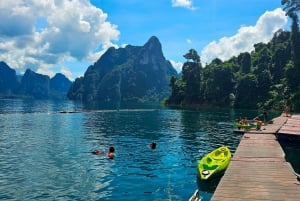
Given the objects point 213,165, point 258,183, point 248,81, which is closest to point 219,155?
point 213,165

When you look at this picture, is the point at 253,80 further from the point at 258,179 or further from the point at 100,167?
the point at 258,179

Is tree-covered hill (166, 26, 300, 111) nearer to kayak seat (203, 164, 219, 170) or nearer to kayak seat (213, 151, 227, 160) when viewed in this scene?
kayak seat (213, 151, 227, 160)

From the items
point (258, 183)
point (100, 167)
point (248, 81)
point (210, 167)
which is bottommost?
point (100, 167)

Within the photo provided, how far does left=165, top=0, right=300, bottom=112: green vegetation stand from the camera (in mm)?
118875

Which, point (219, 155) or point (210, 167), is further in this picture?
point (219, 155)

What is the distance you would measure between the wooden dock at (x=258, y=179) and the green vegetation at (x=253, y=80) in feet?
284

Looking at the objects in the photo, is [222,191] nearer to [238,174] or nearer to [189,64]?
[238,174]

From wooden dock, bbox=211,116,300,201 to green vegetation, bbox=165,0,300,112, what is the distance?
284 ft

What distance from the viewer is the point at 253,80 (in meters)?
142

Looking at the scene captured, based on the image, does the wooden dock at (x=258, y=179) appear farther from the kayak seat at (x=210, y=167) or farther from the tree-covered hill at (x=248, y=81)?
the tree-covered hill at (x=248, y=81)

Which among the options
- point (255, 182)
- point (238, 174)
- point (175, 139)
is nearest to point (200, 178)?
point (238, 174)

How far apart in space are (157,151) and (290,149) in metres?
16.4

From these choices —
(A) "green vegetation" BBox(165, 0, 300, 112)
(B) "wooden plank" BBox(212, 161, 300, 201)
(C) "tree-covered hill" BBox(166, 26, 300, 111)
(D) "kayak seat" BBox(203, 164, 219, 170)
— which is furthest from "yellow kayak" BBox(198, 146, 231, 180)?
(C) "tree-covered hill" BBox(166, 26, 300, 111)

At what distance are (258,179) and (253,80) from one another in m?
128
